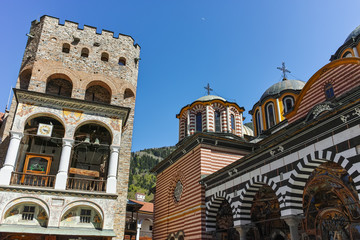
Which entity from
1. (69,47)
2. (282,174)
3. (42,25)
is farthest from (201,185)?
(42,25)

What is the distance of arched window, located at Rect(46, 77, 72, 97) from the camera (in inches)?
723

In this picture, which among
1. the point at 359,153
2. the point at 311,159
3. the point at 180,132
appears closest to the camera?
the point at 359,153

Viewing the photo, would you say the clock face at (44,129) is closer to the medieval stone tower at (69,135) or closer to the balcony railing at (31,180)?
the medieval stone tower at (69,135)

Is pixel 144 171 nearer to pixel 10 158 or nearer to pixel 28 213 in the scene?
pixel 10 158

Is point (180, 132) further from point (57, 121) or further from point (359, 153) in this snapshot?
point (359, 153)

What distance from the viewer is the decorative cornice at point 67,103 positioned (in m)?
15.3

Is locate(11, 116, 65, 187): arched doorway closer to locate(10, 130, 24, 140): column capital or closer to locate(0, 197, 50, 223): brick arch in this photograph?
locate(10, 130, 24, 140): column capital

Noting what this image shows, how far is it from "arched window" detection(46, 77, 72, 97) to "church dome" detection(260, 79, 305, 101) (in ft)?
47.3

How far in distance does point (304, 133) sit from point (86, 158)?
490 inches

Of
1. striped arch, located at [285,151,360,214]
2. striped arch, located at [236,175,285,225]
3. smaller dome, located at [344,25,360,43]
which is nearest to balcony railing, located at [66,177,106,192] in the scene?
striped arch, located at [236,175,285,225]

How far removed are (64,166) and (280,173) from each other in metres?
9.91

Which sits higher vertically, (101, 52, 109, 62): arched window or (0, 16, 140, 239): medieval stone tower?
(101, 52, 109, 62): arched window

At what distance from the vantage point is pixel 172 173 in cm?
2005

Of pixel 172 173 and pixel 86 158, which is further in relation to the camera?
pixel 172 173
